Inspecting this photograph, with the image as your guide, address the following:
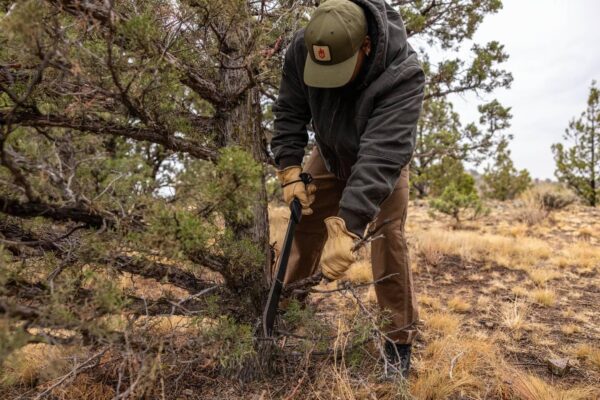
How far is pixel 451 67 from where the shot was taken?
15.2 feet

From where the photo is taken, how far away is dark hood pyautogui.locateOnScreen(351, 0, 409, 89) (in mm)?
2172

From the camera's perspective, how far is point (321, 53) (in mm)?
2113

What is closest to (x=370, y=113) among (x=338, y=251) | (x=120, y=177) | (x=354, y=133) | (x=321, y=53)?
(x=354, y=133)

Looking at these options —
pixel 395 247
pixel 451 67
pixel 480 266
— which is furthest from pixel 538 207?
pixel 395 247

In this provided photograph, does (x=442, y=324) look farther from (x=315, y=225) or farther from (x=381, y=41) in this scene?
(x=381, y=41)

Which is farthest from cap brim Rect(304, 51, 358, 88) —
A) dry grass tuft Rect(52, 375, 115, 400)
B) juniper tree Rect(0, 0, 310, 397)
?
dry grass tuft Rect(52, 375, 115, 400)

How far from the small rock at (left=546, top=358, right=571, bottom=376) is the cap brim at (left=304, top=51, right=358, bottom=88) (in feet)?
7.21

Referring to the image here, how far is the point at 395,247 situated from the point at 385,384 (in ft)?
2.41

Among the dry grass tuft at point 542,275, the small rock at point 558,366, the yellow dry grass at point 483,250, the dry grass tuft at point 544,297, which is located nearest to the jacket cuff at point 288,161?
the small rock at point 558,366

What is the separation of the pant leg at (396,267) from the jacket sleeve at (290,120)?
62 centimetres

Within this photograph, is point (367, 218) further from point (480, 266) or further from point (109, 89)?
point (480, 266)

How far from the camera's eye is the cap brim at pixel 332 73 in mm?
2131

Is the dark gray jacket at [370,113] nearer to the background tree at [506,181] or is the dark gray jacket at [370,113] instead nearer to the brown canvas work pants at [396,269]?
the brown canvas work pants at [396,269]

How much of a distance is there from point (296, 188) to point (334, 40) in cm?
83
